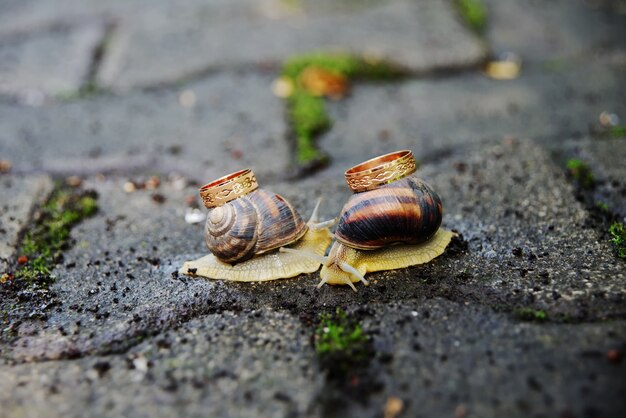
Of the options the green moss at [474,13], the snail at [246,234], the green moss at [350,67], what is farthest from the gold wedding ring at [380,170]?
the green moss at [474,13]

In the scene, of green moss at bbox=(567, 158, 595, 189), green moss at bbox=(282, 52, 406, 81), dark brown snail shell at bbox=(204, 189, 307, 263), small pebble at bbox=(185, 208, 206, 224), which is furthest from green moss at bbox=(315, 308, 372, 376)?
green moss at bbox=(282, 52, 406, 81)

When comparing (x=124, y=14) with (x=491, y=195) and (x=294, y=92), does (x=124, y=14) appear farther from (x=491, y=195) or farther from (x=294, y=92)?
(x=491, y=195)

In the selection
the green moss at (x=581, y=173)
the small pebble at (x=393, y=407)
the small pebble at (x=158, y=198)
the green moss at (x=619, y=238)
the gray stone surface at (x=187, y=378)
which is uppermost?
the small pebble at (x=158, y=198)

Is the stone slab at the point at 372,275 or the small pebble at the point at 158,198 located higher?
the small pebble at the point at 158,198

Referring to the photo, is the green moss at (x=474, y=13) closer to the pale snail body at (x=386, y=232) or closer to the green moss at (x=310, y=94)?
the green moss at (x=310, y=94)

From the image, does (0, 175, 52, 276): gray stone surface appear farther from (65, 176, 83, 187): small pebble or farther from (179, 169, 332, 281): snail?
(179, 169, 332, 281): snail
